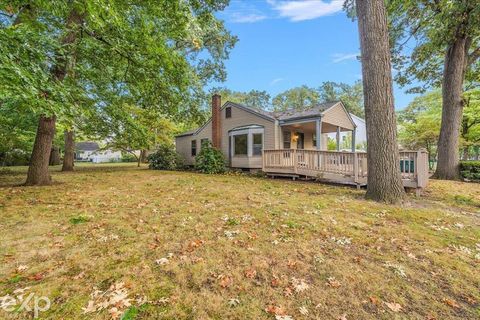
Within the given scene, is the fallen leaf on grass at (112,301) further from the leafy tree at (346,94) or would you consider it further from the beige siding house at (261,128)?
the leafy tree at (346,94)

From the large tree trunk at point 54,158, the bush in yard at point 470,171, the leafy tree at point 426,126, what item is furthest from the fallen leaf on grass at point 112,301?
the large tree trunk at point 54,158

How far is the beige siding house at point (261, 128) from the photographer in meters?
12.8

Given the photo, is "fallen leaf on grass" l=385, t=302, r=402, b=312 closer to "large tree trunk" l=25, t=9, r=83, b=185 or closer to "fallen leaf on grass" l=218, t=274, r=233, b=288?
"fallen leaf on grass" l=218, t=274, r=233, b=288

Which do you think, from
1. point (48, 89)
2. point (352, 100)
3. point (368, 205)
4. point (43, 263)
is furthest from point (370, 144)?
point (352, 100)

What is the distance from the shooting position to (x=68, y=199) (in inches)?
228

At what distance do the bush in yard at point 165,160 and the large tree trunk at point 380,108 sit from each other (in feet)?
46.7

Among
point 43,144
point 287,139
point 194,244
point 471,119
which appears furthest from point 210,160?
point 471,119

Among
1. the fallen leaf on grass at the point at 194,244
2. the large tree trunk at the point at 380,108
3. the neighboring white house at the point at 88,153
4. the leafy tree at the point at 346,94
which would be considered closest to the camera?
the fallen leaf on grass at the point at 194,244

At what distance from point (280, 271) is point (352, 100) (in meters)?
43.9


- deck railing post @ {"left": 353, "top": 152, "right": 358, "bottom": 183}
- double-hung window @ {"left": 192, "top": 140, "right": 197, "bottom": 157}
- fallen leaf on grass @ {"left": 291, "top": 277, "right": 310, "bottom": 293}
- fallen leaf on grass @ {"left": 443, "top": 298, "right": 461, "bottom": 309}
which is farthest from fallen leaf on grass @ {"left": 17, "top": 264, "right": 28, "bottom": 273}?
double-hung window @ {"left": 192, "top": 140, "right": 197, "bottom": 157}

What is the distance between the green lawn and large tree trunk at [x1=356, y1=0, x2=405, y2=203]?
32.2 inches

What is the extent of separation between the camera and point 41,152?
756cm

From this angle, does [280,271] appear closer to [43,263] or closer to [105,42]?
[43,263]

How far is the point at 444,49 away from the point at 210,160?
13.7 m
